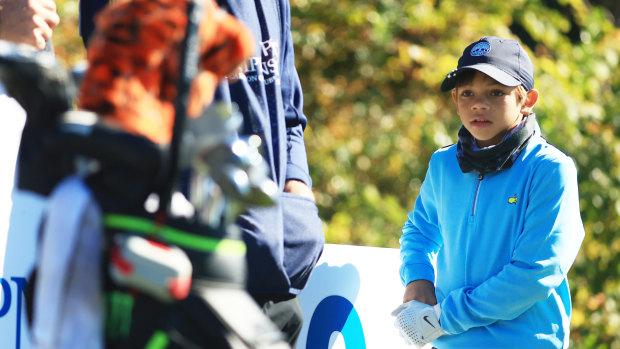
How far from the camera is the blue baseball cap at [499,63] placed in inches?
118

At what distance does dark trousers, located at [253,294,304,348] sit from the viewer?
227 cm

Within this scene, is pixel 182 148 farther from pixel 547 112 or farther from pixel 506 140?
pixel 547 112

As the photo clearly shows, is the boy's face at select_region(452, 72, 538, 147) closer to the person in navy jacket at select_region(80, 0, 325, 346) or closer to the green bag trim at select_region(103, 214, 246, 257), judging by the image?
the person in navy jacket at select_region(80, 0, 325, 346)

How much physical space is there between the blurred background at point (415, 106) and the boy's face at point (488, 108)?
3199 mm

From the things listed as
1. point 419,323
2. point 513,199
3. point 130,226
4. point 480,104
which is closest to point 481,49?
point 480,104

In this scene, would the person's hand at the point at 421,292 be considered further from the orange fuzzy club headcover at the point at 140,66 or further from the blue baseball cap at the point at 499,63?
the orange fuzzy club headcover at the point at 140,66

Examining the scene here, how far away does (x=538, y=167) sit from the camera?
9.40 ft

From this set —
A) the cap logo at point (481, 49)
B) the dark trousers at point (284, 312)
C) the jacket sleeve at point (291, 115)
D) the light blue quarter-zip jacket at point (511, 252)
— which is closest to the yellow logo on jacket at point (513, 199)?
the light blue quarter-zip jacket at point (511, 252)

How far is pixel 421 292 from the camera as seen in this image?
3.10 m

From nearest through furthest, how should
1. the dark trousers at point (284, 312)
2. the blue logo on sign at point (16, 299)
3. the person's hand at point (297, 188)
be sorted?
the dark trousers at point (284, 312) → the person's hand at point (297, 188) → the blue logo on sign at point (16, 299)

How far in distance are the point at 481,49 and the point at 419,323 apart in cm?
104

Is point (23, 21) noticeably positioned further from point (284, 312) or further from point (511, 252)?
point (511, 252)

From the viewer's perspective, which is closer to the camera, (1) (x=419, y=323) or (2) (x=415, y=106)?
(1) (x=419, y=323)

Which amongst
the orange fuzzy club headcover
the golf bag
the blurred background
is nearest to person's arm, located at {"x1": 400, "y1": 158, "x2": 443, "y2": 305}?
the golf bag
